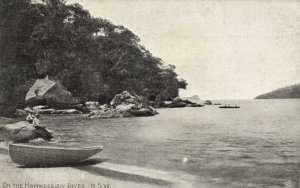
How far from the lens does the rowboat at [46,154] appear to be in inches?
210

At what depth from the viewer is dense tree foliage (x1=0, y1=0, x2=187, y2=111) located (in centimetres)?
645

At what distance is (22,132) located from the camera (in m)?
6.15

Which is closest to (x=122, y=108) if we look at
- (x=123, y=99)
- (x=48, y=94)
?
(x=123, y=99)

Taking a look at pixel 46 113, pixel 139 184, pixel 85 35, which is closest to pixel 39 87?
pixel 46 113

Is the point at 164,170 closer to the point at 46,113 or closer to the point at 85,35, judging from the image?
the point at 46,113

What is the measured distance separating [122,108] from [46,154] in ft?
15.8

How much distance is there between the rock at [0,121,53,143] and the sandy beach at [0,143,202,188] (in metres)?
0.60

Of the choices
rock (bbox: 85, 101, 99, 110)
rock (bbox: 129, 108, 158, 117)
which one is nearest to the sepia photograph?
rock (bbox: 85, 101, 99, 110)

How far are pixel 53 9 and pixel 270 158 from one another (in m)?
3.93

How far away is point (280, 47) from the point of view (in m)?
5.69

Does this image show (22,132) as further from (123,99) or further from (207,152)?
(123,99)

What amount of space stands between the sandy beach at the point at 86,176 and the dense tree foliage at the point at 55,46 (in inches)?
54.5

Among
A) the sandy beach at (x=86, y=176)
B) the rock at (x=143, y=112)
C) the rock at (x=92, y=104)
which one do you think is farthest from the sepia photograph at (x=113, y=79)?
the rock at (x=143, y=112)

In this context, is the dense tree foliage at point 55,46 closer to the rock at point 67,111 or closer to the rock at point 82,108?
the rock at point 67,111
